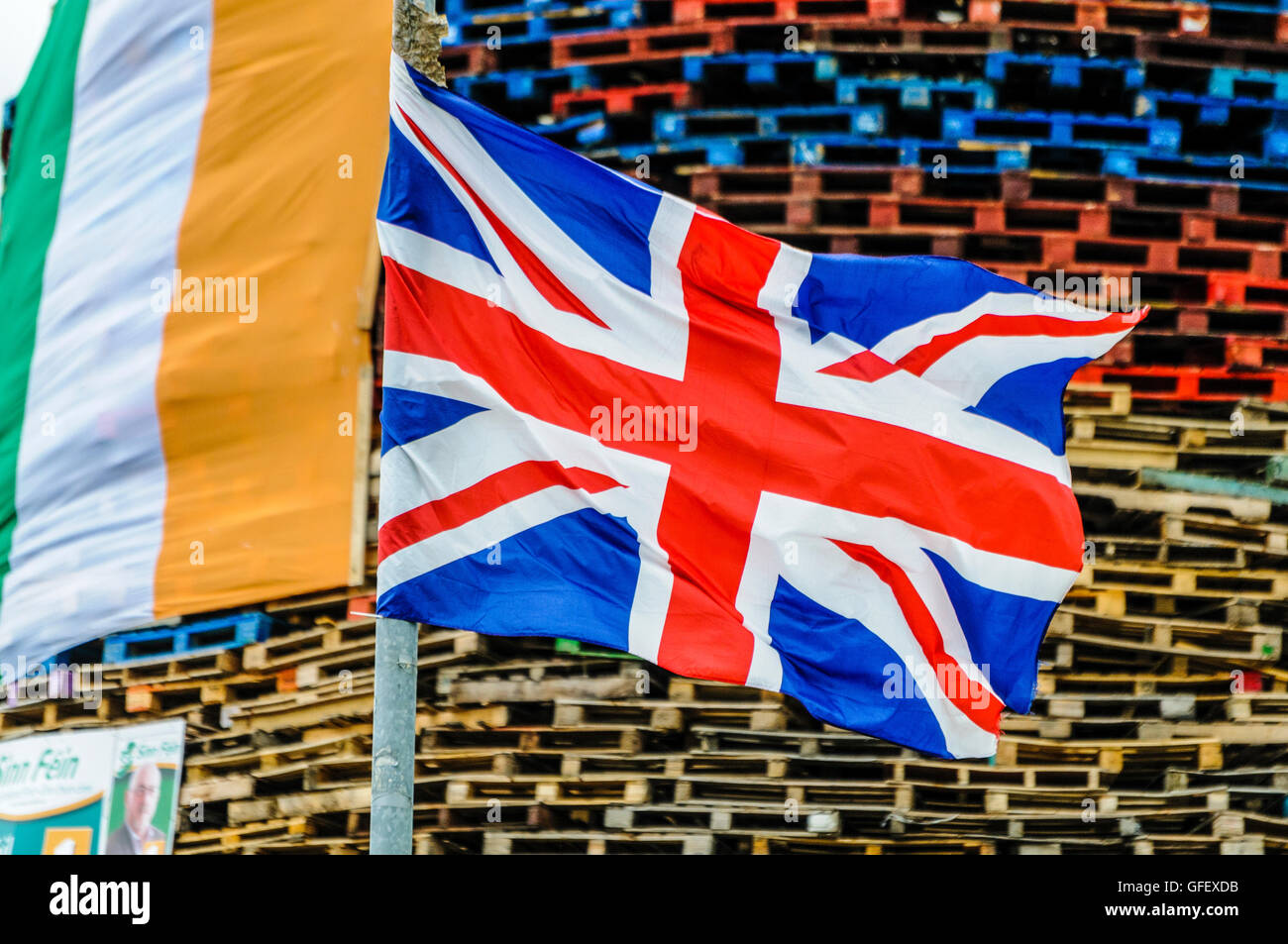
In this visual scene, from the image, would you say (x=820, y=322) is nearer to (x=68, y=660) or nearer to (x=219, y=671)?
(x=219, y=671)

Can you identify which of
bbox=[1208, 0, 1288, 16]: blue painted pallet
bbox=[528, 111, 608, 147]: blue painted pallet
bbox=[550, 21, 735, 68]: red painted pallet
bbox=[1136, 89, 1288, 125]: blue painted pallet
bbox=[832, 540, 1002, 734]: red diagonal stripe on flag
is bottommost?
bbox=[832, 540, 1002, 734]: red diagonal stripe on flag

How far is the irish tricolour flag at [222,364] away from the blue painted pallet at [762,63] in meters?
1.98

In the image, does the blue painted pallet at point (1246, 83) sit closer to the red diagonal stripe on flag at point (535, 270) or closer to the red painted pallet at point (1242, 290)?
the red painted pallet at point (1242, 290)

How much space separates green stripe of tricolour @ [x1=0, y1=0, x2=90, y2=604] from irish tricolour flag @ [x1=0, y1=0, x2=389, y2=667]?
0.20 meters

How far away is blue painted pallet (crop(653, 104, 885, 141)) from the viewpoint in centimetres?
1044

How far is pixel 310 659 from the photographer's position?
1004cm

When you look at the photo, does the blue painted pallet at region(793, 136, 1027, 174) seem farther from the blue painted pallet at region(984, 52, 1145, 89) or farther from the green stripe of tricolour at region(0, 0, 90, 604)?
the green stripe of tricolour at region(0, 0, 90, 604)

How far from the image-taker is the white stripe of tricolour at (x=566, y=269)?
7.29m

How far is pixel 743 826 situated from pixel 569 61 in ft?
15.8

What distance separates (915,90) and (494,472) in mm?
4743

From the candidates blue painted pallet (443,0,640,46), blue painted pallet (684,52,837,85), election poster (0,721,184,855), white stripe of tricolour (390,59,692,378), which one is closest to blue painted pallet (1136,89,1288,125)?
blue painted pallet (684,52,837,85)

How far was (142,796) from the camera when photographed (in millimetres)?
10266

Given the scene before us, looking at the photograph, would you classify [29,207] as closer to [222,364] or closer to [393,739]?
[222,364]
